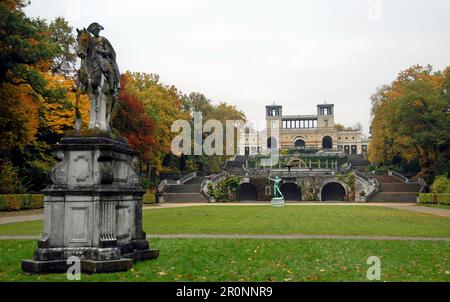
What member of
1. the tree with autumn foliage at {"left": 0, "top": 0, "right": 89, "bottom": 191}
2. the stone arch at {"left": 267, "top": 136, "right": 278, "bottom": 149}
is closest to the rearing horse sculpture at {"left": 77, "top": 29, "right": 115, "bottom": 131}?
the tree with autumn foliage at {"left": 0, "top": 0, "right": 89, "bottom": 191}

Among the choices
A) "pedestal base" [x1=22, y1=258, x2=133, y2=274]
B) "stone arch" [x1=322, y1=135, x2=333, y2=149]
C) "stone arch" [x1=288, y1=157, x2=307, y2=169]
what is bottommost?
"pedestal base" [x1=22, y1=258, x2=133, y2=274]

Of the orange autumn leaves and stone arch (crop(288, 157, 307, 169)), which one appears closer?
the orange autumn leaves

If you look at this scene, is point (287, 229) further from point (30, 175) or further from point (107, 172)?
point (30, 175)

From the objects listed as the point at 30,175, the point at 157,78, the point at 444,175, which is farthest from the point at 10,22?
the point at 444,175

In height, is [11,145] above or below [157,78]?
below

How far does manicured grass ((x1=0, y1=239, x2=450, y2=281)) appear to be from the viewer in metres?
8.20

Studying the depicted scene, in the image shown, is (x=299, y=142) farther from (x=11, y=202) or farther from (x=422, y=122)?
(x=11, y=202)

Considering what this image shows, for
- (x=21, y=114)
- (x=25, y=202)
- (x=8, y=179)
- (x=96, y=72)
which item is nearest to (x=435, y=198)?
(x=25, y=202)

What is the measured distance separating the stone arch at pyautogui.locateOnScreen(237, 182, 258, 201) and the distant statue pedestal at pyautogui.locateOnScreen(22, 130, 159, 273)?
5243 centimetres

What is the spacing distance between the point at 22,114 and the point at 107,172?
21937 mm

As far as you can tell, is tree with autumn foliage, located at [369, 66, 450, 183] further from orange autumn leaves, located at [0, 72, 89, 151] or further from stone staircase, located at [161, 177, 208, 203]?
orange autumn leaves, located at [0, 72, 89, 151]

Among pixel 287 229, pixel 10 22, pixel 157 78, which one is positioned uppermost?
pixel 157 78

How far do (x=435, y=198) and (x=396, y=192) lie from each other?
36.9 ft

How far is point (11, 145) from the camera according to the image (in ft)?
97.0
